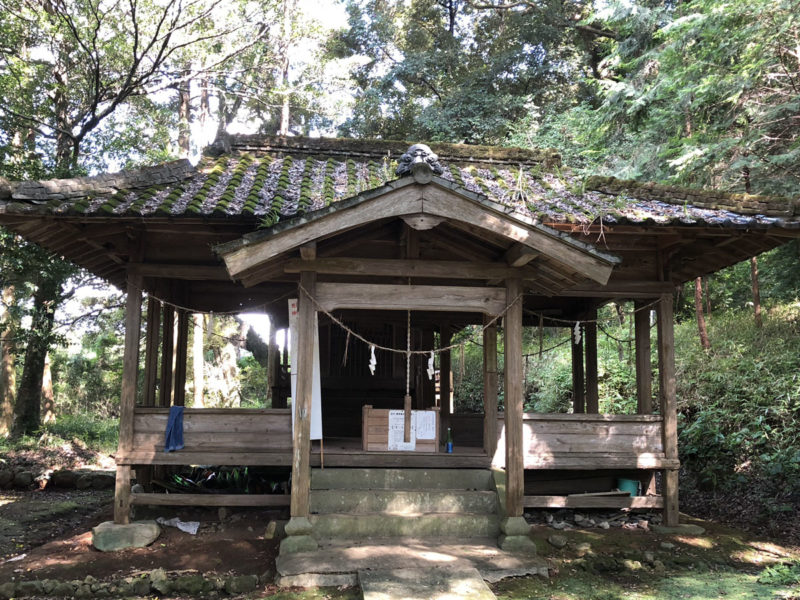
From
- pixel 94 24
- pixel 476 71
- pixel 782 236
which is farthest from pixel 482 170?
pixel 476 71

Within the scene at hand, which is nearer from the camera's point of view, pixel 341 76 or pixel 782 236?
pixel 782 236

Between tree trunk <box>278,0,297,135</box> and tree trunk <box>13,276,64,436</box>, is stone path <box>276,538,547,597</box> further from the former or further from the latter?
tree trunk <box>278,0,297,135</box>

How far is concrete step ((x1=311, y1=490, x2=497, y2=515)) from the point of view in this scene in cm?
729

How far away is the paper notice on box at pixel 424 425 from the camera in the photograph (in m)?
8.58

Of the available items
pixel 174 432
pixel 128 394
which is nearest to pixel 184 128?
pixel 128 394

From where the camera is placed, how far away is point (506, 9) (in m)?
26.3

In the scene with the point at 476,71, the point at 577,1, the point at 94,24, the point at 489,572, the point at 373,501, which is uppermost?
the point at 577,1

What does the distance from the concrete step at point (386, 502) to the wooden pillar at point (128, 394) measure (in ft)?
8.73

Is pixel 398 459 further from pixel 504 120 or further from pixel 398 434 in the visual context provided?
pixel 504 120

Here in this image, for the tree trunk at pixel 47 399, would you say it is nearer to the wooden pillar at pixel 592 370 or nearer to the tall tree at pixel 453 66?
the tall tree at pixel 453 66

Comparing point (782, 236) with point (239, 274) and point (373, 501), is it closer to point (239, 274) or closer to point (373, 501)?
point (373, 501)

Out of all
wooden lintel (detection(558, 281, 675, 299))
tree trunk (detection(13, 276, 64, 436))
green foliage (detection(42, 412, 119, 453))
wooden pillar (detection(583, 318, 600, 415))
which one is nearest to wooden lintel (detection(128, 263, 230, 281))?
wooden lintel (detection(558, 281, 675, 299))

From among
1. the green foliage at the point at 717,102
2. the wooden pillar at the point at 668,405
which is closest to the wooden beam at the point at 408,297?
the wooden pillar at the point at 668,405

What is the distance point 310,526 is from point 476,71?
902 inches
